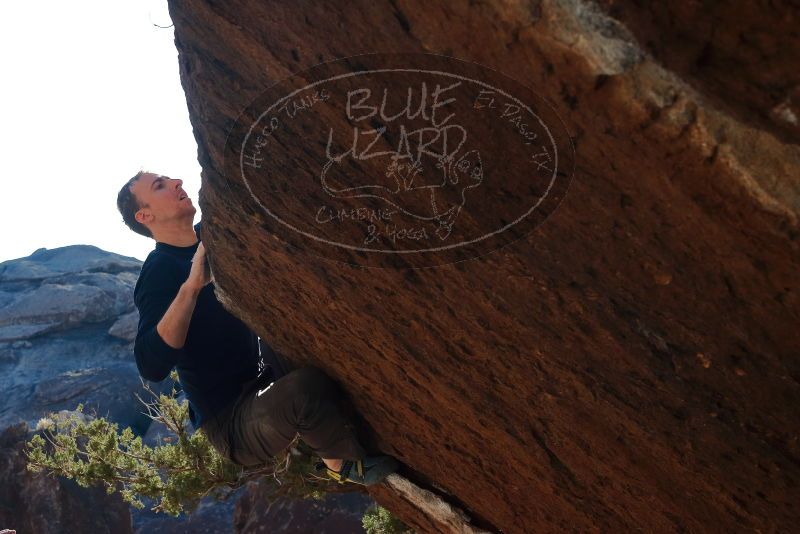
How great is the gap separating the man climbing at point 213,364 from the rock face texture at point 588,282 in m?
0.24

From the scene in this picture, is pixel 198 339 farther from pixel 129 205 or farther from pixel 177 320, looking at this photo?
pixel 129 205

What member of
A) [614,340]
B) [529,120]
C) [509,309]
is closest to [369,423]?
[509,309]

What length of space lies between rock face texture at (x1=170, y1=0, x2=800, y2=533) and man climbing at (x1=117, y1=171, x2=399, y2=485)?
Answer: 0.24 meters

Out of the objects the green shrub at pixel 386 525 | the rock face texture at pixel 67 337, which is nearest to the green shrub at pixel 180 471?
the green shrub at pixel 386 525

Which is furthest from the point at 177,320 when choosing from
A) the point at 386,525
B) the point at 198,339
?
the point at 386,525

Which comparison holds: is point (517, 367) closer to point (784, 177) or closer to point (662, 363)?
point (662, 363)

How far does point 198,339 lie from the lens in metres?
4.51

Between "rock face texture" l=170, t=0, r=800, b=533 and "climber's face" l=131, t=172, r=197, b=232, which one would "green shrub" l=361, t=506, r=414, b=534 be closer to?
"rock face texture" l=170, t=0, r=800, b=533

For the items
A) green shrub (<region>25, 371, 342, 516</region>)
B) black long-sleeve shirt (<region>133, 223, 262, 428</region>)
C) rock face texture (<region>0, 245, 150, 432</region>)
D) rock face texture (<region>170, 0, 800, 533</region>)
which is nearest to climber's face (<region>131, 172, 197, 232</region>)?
black long-sleeve shirt (<region>133, 223, 262, 428</region>)

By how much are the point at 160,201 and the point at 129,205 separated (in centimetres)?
26

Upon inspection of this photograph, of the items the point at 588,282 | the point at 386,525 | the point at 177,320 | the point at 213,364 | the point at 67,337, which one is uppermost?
the point at 588,282

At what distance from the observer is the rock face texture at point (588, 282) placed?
235 centimetres

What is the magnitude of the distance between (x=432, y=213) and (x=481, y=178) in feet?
1.08

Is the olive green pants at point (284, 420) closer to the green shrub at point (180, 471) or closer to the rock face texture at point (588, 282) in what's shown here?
the rock face texture at point (588, 282)
